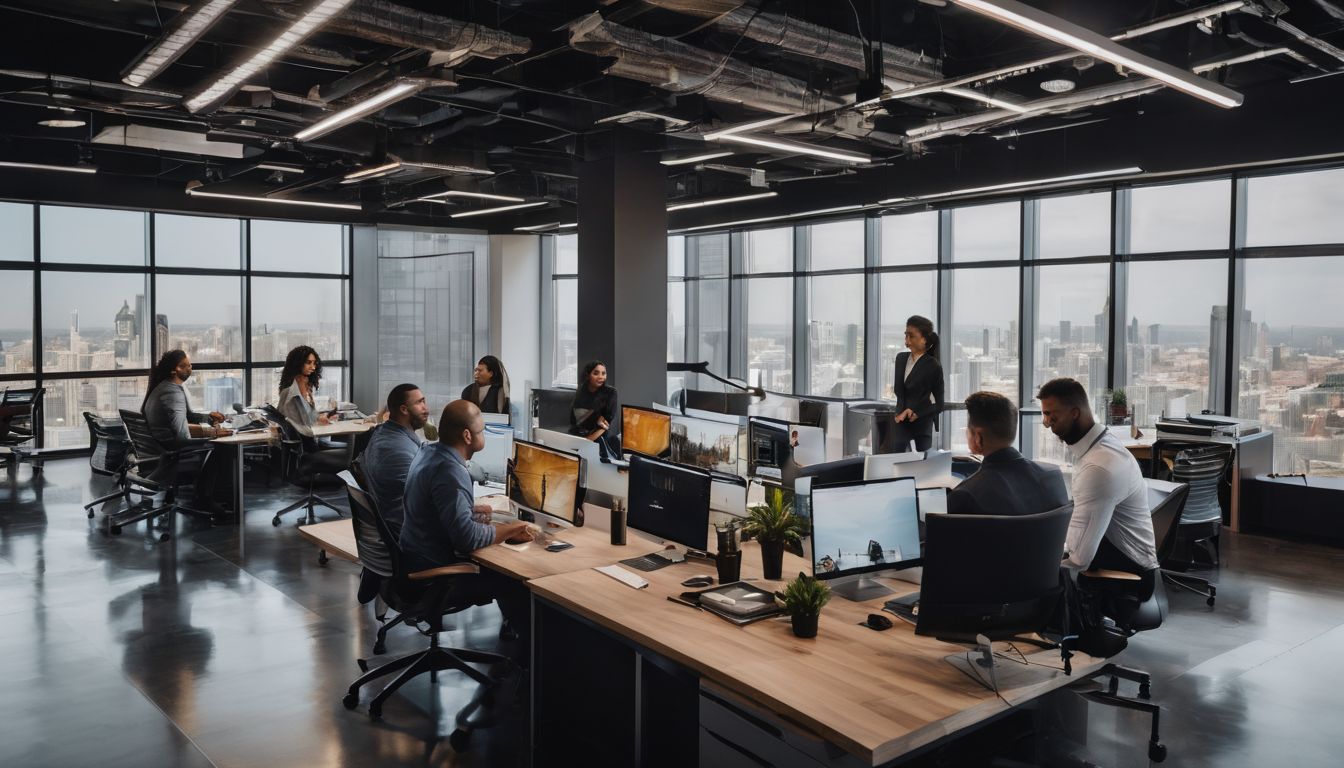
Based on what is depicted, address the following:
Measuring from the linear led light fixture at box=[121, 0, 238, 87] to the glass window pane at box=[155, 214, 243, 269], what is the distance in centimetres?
766

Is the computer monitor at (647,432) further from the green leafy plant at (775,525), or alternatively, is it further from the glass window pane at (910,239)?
the glass window pane at (910,239)

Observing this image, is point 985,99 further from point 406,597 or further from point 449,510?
point 406,597

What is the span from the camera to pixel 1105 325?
932 centimetres

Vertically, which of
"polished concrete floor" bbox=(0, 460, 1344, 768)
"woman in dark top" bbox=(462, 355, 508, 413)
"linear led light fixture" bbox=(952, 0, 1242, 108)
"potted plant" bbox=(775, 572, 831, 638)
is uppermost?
"linear led light fixture" bbox=(952, 0, 1242, 108)

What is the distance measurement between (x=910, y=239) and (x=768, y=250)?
2.29 meters

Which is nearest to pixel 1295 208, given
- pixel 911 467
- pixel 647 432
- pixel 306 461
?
pixel 911 467

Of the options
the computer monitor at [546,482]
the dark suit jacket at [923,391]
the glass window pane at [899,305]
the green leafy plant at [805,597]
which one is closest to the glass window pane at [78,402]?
the computer monitor at [546,482]

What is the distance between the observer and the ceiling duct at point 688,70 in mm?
5199

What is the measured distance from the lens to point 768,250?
41.9 ft

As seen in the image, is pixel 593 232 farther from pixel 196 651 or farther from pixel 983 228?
pixel 196 651

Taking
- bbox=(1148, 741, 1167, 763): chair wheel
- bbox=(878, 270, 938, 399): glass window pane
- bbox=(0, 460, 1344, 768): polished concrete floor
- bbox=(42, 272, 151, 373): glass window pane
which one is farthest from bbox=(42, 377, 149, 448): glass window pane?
bbox=(1148, 741, 1167, 763): chair wheel

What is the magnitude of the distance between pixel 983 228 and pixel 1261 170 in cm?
281

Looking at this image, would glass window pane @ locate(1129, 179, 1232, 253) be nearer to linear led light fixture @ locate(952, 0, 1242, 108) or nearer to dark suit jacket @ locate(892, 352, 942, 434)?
dark suit jacket @ locate(892, 352, 942, 434)

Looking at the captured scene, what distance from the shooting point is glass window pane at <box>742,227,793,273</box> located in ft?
41.0
